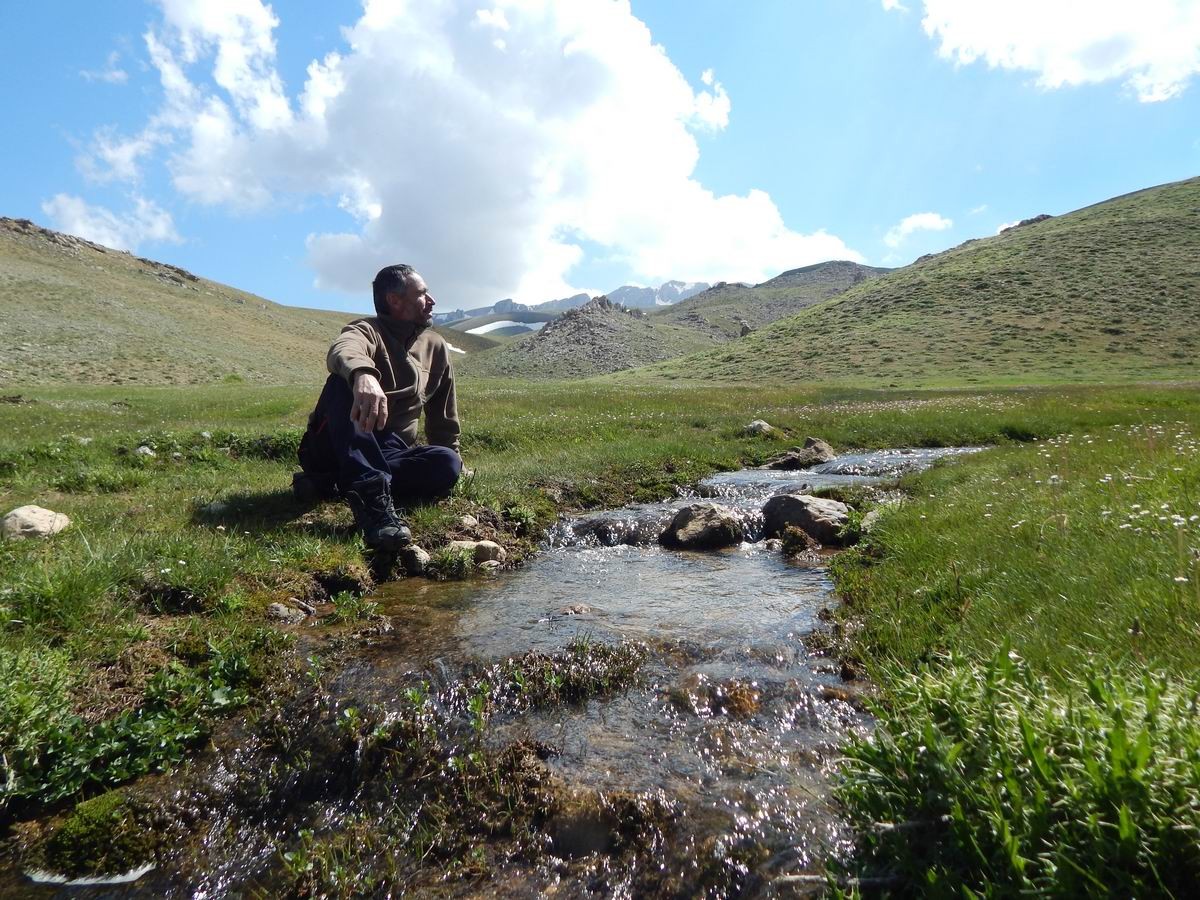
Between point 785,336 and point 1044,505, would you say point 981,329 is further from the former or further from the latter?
point 1044,505

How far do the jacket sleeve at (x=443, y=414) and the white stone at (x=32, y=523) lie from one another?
404 cm

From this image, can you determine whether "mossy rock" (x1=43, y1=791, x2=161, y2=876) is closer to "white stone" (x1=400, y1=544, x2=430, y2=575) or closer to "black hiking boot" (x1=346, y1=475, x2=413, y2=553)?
"black hiking boot" (x1=346, y1=475, x2=413, y2=553)

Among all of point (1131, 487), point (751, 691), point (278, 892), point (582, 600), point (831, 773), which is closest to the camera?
point (278, 892)

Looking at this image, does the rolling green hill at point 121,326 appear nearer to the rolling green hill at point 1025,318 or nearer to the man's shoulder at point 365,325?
the rolling green hill at point 1025,318

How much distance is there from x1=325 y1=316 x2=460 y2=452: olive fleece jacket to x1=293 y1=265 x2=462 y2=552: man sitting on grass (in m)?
0.01

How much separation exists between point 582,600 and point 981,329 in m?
79.8

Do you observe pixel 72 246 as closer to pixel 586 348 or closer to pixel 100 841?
pixel 586 348

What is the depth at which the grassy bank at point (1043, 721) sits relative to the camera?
1.82m

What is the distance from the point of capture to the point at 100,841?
10.2 feet

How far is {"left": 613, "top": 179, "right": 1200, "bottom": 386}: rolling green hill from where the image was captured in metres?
57.2

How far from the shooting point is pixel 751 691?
4.26 meters

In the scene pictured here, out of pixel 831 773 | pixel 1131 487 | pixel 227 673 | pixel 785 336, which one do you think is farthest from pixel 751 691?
pixel 785 336

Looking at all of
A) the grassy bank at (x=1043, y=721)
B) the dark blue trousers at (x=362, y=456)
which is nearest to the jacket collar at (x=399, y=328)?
the dark blue trousers at (x=362, y=456)

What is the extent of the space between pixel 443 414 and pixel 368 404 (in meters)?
2.64
